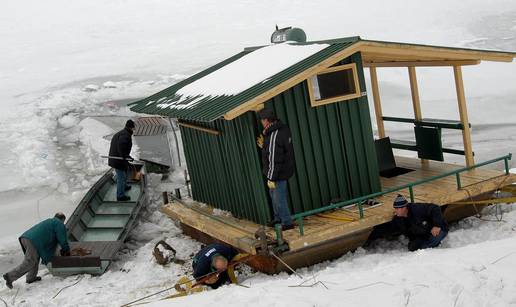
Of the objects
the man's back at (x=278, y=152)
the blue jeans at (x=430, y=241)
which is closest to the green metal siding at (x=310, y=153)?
the man's back at (x=278, y=152)

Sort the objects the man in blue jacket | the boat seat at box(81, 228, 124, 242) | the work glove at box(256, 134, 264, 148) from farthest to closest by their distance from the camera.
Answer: the boat seat at box(81, 228, 124, 242)
the work glove at box(256, 134, 264, 148)
the man in blue jacket

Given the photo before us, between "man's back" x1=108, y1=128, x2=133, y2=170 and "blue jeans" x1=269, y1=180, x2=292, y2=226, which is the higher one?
"man's back" x1=108, y1=128, x2=133, y2=170

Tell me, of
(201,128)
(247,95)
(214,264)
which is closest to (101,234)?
(201,128)

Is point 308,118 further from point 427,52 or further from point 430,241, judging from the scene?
point 430,241

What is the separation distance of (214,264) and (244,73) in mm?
4039

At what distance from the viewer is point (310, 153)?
10859mm

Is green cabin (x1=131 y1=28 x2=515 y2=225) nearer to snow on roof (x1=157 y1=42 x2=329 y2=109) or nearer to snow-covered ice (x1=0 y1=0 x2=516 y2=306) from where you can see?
snow on roof (x1=157 y1=42 x2=329 y2=109)

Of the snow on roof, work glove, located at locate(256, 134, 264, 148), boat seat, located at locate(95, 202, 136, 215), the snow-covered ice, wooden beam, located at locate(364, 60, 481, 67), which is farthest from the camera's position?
boat seat, located at locate(95, 202, 136, 215)

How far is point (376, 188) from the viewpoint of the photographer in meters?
11.4

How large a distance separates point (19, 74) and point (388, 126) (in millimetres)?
21414

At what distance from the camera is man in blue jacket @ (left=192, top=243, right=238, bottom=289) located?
984cm

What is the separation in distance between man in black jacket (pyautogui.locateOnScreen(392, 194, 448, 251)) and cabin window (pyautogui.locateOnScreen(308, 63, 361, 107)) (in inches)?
77.9

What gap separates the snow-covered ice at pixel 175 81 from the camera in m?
7.77

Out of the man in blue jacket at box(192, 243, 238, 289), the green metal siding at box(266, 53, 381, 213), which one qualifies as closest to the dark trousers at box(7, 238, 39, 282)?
the man in blue jacket at box(192, 243, 238, 289)
